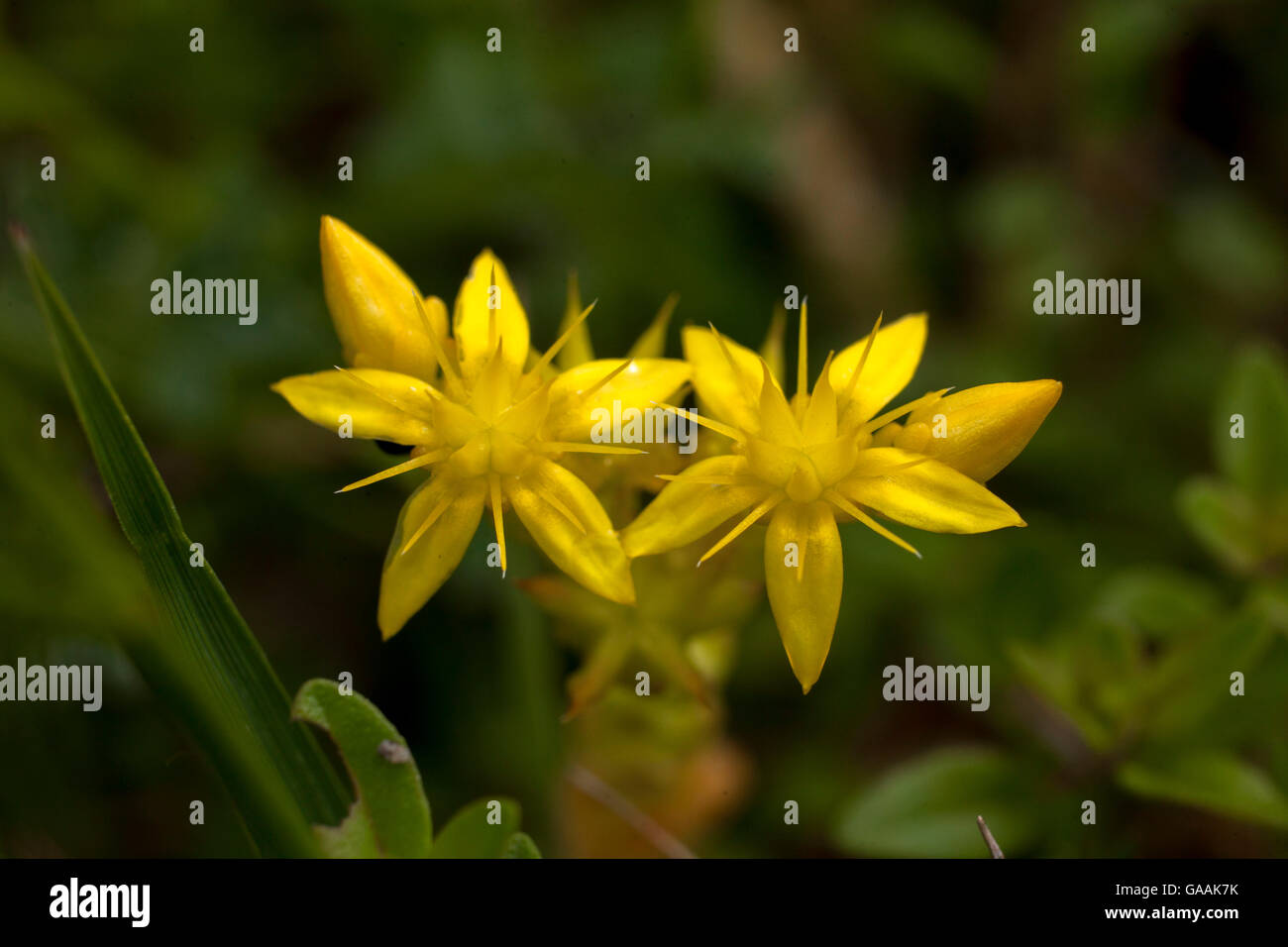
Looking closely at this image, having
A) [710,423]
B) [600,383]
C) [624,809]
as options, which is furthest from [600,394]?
[624,809]

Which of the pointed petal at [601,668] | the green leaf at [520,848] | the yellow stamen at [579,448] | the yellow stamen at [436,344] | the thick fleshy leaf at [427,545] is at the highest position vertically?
the yellow stamen at [436,344]

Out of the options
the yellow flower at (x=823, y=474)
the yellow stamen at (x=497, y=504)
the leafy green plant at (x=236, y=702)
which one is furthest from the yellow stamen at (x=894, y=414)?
the leafy green plant at (x=236, y=702)

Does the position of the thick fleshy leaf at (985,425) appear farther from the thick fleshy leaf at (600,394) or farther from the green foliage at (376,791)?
the green foliage at (376,791)

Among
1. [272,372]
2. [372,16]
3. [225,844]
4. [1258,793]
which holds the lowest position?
[225,844]

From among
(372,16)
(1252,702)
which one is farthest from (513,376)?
(372,16)
